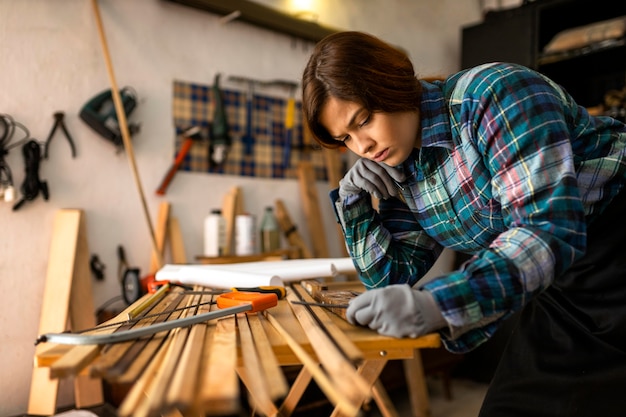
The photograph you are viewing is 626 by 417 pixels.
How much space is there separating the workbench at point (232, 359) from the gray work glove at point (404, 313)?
2 cm

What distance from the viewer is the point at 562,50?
129 inches

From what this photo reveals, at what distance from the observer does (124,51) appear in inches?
102

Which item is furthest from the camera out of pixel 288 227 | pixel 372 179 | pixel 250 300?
pixel 288 227

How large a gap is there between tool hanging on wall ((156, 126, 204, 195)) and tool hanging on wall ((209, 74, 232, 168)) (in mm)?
88

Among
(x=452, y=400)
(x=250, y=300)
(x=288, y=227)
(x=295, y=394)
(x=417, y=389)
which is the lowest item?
(x=452, y=400)

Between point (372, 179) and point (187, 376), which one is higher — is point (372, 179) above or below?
above

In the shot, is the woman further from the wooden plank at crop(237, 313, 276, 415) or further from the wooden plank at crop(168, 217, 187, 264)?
the wooden plank at crop(168, 217, 187, 264)

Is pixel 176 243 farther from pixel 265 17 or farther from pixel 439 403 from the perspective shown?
pixel 439 403

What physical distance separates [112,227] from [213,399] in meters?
2.11

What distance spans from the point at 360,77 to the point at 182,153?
5.92 ft

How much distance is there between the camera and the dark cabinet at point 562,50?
332 centimetres

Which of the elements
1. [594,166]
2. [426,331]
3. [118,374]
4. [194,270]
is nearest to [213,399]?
[118,374]

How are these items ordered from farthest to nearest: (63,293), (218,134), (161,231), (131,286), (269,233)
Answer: (269,233) → (218,134) → (161,231) → (131,286) → (63,293)

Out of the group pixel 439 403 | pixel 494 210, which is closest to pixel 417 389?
pixel 439 403
